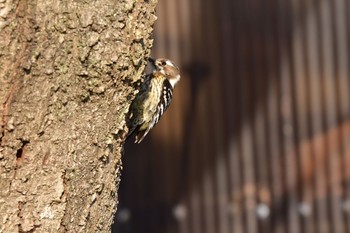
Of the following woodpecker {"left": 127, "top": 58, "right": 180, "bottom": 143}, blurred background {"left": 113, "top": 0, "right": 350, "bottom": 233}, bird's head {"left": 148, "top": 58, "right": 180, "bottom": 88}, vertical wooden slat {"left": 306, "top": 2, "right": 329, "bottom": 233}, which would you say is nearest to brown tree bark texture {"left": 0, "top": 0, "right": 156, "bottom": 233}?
woodpecker {"left": 127, "top": 58, "right": 180, "bottom": 143}

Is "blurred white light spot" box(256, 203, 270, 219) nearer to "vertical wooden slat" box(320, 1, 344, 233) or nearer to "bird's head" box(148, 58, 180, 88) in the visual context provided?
"vertical wooden slat" box(320, 1, 344, 233)

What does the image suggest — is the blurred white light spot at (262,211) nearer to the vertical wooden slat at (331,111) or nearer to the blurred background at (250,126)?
the blurred background at (250,126)

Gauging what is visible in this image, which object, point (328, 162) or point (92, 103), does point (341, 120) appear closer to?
point (328, 162)

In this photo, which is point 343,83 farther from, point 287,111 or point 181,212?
point 181,212

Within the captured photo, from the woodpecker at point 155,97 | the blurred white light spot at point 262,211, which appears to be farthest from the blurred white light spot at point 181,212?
the woodpecker at point 155,97

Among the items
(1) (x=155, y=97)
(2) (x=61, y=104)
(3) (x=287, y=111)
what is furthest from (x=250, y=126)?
(2) (x=61, y=104)

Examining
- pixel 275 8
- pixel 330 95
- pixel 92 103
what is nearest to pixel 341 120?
pixel 330 95
